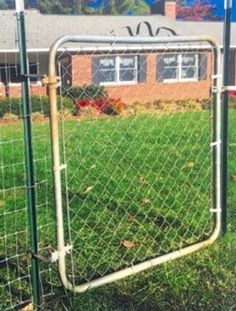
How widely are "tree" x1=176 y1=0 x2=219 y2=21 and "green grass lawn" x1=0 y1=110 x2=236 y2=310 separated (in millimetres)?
41343

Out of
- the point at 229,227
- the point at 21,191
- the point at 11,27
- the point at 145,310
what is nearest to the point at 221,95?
the point at 229,227

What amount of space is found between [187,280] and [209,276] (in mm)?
178

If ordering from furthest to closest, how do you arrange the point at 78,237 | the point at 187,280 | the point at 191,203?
the point at 191,203 < the point at 78,237 < the point at 187,280

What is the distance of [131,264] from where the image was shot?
3.87 meters

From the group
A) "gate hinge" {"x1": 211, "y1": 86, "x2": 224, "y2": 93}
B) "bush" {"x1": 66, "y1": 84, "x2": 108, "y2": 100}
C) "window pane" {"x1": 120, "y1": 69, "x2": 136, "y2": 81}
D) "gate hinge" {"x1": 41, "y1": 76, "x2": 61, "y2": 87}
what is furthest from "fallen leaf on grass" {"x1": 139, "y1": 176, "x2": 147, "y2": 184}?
"window pane" {"x1": 120, "y1": 69, "x2": 136, "y2": 81}

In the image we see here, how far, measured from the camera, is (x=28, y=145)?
314cm

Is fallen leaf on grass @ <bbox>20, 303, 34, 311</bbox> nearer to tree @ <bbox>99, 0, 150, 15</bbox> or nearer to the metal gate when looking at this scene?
the metal gate

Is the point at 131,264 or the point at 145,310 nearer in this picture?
the point at 145,310

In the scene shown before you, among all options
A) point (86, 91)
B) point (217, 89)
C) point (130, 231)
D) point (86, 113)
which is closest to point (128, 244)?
point (130, 231)

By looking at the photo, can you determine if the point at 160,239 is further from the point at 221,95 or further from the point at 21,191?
the point at 21,191

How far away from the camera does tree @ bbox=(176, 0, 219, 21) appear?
47.0 meters

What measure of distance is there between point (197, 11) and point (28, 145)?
47.1m

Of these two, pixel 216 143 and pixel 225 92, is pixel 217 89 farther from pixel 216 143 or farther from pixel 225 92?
pixel 216 143

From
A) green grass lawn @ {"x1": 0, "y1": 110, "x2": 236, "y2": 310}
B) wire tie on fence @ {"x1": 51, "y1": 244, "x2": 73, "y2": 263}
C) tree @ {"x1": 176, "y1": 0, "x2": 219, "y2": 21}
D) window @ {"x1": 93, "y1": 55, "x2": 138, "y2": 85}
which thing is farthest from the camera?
tree @ {"x1": 176, "y1": 0, "x2": 219, "y2": 21}
